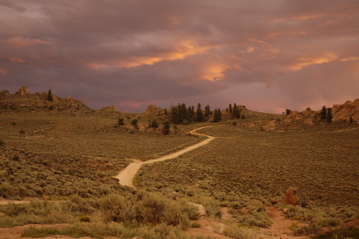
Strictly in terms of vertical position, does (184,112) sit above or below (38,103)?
below

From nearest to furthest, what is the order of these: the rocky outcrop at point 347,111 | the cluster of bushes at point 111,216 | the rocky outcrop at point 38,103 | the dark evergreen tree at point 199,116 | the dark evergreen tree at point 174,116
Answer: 1. the cluster of bushes at point 111,216
2. the rocky outcrop at point 347,111
3. the rocky outcrop at point 38,103
4. the dark evergreen tree at point 174,116
5. the dark evergreen tree at point 199,116

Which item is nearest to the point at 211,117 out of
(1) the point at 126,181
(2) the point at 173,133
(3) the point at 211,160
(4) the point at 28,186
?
(2) the point at 173,133

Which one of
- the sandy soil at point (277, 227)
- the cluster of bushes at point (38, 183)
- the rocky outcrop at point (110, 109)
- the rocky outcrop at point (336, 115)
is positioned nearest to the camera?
the sandy soil at point (277, 227)

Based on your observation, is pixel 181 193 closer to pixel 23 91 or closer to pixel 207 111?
pixel 207 111

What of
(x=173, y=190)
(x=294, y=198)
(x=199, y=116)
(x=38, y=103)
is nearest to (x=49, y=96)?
(x=38, y=103)

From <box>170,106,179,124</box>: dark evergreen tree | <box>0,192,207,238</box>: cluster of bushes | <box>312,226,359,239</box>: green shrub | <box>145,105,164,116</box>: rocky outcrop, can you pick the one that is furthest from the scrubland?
<box>145,105,164,116</box>: rocky outcrop

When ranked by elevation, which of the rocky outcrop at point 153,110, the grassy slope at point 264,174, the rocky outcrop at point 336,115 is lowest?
the grassy slope at point 264,174

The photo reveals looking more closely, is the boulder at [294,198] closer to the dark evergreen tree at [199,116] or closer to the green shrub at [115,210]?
the green shrub at [115,210]

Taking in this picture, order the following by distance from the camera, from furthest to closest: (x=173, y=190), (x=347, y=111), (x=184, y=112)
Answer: (x=184, y=112) → (x=347, y=111) → (x=173, y=190)

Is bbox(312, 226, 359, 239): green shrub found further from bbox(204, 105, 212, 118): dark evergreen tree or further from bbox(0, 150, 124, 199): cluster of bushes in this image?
bbox(204, 105, 212, 118): dark evergreen tree

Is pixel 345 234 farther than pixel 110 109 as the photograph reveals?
No

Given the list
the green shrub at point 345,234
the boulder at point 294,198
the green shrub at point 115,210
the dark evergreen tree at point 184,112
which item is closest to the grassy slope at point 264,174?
the boulder at point 294,198

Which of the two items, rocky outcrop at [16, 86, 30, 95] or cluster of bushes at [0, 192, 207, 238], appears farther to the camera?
rocky outcrop at [16, 86, 30, 95]

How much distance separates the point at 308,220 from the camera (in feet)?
49.5
